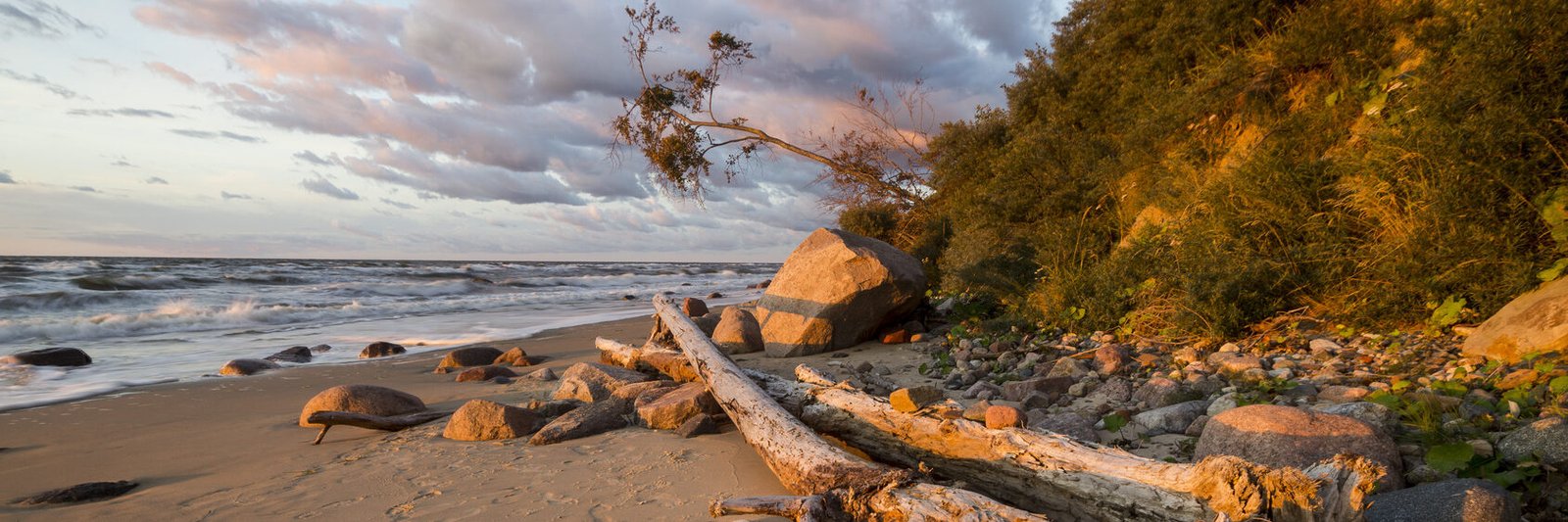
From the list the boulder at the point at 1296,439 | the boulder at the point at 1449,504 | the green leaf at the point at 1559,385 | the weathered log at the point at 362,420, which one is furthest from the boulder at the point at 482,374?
the green leaf at the point at 1559,385

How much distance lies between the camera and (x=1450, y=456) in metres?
2.59

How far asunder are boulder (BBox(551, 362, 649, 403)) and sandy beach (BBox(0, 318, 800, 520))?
1.56ft

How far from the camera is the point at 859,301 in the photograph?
735 centimetres

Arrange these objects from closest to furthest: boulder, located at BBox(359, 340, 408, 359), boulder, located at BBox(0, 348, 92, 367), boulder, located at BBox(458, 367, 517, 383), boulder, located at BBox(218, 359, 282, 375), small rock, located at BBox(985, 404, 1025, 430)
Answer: small rock, located at BBox(985, 404, 1025, 430)
boulder, located at BBox(458, 367, 517, 383)
boulder, located at BBox(218, 359, 282, 375)
boulder, located at BBox(0, 348, 92, 367)
boulder, located at BBox(359, 340, 408, 359)

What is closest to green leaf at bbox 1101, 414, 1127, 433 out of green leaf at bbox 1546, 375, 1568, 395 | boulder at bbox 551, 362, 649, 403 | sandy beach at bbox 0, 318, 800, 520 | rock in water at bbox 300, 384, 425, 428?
green leaf at bbox 1546, 375, 1568, 395

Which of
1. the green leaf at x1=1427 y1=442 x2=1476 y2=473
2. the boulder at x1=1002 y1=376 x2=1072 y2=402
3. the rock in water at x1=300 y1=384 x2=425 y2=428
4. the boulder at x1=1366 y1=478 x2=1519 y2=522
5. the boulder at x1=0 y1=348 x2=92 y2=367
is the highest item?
the green leaf at x1=1427 y1=442 x2=1476 y2=473

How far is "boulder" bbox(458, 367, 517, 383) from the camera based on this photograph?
7000 millimetres

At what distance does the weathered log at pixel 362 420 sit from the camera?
4.60 m

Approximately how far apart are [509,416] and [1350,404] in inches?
190

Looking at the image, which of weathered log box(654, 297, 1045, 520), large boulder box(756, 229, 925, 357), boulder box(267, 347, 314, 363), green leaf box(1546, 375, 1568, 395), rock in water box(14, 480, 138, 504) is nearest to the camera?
weathered log box(654, 297, 1045, 520)

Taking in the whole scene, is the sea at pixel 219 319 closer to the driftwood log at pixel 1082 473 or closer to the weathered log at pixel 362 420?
the weathered log at pixel 362 420

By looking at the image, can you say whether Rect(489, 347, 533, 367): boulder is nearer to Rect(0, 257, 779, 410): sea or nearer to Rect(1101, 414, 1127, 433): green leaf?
Rect(0, 257, 779, 410): sea

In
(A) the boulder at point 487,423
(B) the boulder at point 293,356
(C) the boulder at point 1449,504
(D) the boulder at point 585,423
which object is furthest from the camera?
(B) the boulder at point 293,356

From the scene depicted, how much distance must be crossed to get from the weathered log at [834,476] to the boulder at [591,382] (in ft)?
4.66
